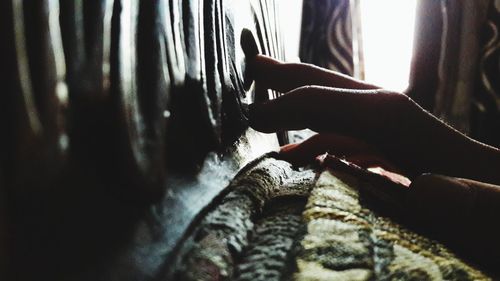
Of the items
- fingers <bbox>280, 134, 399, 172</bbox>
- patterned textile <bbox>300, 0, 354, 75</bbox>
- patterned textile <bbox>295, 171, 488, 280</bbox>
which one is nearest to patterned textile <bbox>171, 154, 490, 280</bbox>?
patterned textile <bbox>295, 171, 488, 280</bbox>

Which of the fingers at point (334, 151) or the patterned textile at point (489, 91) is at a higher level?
the fingers at point (334, 151)

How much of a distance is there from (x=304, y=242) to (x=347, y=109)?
0.18 meters

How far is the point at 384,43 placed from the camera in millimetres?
1728

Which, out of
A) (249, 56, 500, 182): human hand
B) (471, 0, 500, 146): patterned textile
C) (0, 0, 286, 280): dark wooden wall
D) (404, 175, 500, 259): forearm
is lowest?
(471, 0, 500, 146): patterned textile

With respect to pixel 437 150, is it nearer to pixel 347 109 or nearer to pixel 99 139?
pixel 347 109

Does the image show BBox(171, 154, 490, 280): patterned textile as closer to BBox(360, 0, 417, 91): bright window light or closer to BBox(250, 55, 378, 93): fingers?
BBox(250, 55, 378, 93): fingers

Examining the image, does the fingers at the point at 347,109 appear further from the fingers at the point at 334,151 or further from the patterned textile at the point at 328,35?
the patterned textile at the point at 328,35

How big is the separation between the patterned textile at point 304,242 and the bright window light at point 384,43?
→ 1.33m

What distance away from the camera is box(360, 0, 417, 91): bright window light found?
1.71m

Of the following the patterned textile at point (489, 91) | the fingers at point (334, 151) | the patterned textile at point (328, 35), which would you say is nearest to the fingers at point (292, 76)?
the fingers at point (334, 151)

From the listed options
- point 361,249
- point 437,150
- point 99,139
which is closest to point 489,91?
point 437,150

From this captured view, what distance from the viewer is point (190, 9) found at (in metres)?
0.45

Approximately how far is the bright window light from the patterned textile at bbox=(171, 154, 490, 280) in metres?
1.33

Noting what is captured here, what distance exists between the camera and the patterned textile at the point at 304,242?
1.06 ft
